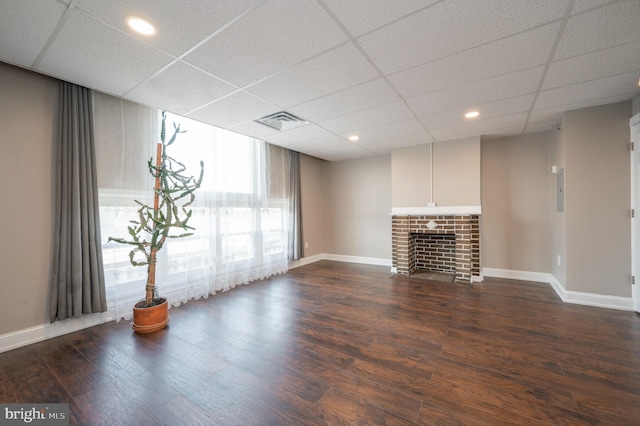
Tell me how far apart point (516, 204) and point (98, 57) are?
575 centimetres

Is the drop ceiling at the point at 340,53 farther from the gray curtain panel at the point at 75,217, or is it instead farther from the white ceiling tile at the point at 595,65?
the gray curtain panel at the point at 75,217

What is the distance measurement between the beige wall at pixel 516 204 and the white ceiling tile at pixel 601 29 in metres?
2.59

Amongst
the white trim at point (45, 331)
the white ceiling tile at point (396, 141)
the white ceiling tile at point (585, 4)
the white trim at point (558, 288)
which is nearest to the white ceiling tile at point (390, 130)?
the white ceiling tile at point (396, 141)

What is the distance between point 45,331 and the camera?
230cm

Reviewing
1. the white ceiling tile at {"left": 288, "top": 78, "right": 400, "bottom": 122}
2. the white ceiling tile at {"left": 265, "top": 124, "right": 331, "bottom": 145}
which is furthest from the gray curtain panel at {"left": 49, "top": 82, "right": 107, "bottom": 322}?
the white ceiling tile at {"left": 265, "top": 124, "right": 331, "bottom": 145}

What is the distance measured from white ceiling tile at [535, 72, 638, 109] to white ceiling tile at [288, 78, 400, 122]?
5.54 ft

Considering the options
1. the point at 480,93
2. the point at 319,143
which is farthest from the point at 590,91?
the point at 319,143

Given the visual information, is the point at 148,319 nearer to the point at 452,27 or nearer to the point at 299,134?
the point at 299,134

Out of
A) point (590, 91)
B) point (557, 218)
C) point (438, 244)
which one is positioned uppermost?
point (590, 91)

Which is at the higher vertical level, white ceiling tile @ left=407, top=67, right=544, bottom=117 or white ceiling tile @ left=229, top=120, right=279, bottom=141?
white ceiling tile @ left=229, top=120, right=279, bottom=141

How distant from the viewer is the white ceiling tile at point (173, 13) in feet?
4.89

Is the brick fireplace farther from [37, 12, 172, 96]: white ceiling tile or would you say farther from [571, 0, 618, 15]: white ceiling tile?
[37, 12, 172, 96]: white ceiling tile

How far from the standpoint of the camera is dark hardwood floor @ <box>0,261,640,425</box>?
1.45 m

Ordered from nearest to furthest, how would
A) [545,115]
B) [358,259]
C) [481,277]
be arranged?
[545,115]
[481,277]
[358,259]
